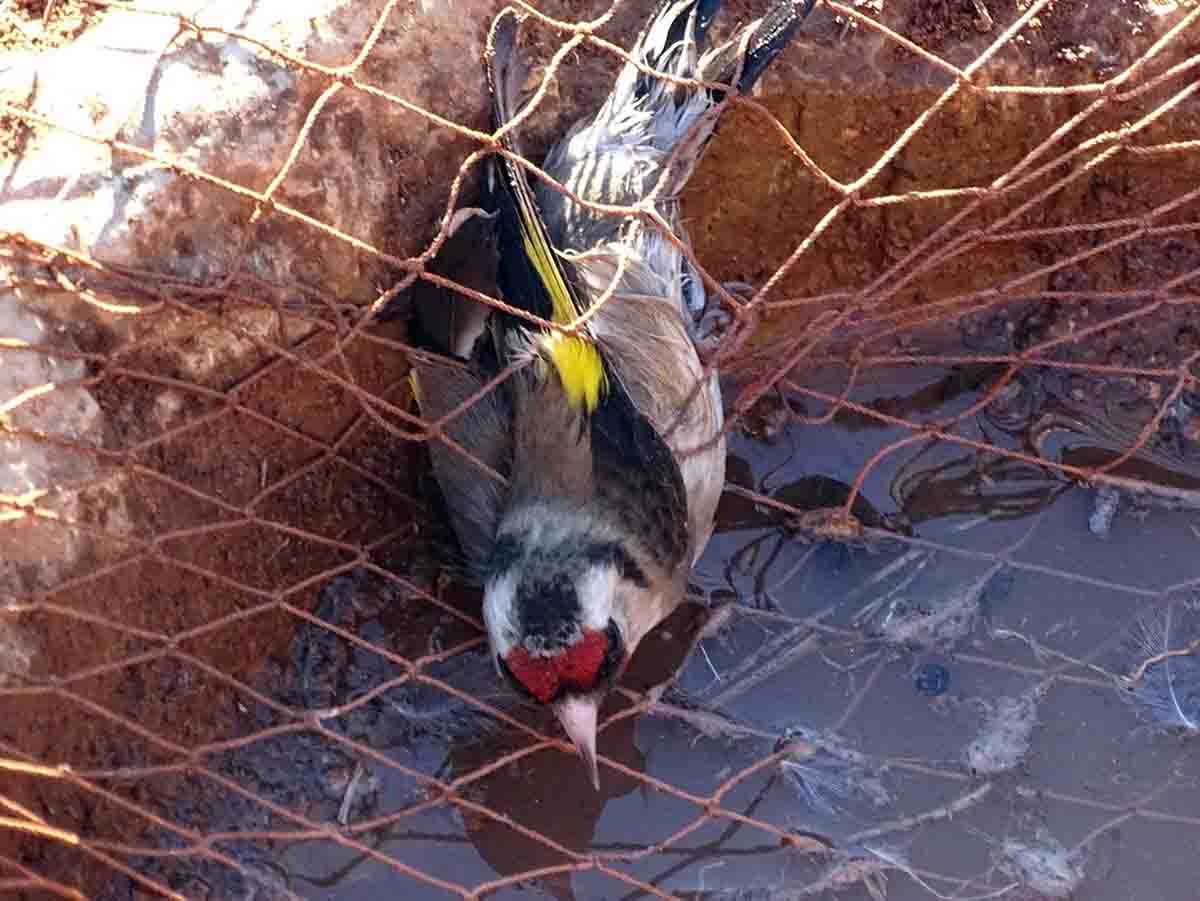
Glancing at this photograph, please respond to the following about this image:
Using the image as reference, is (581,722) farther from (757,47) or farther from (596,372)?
(757,47)

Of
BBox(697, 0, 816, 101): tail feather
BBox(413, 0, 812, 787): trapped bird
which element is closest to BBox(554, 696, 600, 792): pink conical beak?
BBox(413, 0, 812, 787): trapped bird

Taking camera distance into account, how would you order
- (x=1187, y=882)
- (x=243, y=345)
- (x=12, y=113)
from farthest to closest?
1. (x=1187, y=882)
2. (x=243, y=345)
3. (x=12, y=113)

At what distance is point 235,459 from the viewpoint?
144 inches

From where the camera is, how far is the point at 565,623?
344 cm

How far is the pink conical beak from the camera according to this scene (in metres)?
3.42

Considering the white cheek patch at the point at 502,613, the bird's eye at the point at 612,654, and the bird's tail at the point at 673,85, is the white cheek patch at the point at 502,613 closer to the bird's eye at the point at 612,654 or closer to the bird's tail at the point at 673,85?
the bird's eye at the point at 612,654

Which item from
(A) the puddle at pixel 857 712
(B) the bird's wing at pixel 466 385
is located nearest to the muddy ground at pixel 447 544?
(A) the puddle at pixel 857 712

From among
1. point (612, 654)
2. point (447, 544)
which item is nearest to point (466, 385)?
point (447, 544)

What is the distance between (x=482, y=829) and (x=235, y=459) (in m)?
1.11

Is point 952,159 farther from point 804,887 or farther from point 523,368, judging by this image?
point 804,887

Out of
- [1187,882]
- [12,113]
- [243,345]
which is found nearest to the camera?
[12,113]

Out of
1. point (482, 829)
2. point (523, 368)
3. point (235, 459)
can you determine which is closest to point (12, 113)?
point (235, 459)

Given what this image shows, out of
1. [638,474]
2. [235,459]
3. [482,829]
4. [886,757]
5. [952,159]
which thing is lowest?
[482,829]

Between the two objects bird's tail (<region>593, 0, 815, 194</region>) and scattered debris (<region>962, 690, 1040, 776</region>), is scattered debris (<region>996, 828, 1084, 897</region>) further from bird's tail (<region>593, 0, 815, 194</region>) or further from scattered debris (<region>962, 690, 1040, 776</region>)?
bird's tail (<region>593, 0, 815, 194</region>)
